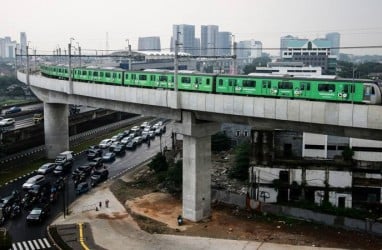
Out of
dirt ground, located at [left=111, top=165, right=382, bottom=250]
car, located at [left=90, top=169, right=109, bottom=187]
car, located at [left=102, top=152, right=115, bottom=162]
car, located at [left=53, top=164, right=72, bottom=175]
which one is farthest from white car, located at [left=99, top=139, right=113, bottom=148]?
dirt ground, located at [left=111, top=165, right=382, bottom=250]

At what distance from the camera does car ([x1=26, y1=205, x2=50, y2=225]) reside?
1182 inches

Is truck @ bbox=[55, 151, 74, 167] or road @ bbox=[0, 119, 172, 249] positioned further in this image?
truck @ bbox=[55, 151, 74, 167]

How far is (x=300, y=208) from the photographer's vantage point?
102 feet

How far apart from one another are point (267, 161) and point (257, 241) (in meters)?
8.27

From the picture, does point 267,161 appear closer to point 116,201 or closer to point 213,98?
point 213,98

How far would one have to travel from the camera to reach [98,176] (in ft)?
133

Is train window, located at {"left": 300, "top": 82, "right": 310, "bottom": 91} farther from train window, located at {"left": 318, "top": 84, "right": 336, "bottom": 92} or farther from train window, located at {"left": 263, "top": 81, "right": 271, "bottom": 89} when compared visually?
train window, located at {"left": 263, "top": 81, "right": 271, "bottom": 89}

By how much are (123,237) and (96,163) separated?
60.1 ft

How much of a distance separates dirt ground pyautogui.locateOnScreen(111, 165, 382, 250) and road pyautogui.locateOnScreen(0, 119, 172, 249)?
17.4 ft

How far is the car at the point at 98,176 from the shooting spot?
39844mm

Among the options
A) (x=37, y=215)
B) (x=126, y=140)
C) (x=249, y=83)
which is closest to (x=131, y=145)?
(x=126, y=140)

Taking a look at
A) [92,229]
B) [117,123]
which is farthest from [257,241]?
[117,123]

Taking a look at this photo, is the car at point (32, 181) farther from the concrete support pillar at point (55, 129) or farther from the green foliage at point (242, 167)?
the green foliage at point (242, 167)

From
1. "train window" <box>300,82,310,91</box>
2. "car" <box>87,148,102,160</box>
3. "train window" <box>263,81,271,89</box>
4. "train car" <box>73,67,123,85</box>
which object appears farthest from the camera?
"car" <box>87,148,102,160</box>
